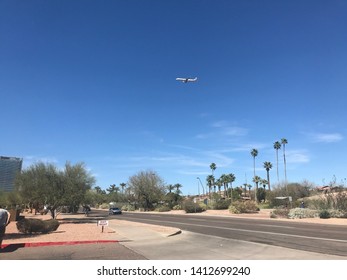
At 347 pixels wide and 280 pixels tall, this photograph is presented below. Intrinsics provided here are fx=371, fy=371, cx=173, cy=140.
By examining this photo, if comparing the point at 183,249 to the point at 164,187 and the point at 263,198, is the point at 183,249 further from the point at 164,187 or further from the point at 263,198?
the point at 263,198

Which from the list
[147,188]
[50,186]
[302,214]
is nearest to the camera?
[50,186]

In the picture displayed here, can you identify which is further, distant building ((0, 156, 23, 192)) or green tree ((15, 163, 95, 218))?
distant building ((0, 156, 23, 192))

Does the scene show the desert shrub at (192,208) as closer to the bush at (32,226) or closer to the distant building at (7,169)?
the distant building at (7,169)

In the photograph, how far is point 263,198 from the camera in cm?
11056

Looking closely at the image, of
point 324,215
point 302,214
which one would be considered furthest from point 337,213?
point 302,214

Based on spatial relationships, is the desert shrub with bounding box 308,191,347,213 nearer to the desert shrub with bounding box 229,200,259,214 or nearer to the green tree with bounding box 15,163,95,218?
the desert shrub with bounding box 229,200,259,214

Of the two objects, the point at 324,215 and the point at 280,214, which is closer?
the point at 324,215

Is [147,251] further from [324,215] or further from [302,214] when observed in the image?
[302,214]

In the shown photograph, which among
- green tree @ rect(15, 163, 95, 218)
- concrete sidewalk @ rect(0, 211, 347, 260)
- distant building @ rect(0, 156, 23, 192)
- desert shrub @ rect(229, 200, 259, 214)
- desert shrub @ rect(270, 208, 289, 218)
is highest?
distant building @ rect(0, 156, 23, 192)

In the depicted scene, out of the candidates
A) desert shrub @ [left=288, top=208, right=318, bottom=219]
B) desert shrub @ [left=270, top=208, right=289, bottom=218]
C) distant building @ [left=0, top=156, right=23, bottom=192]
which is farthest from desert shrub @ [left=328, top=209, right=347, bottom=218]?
distant building @ [left=0, top=156, right=23, bottom=192]

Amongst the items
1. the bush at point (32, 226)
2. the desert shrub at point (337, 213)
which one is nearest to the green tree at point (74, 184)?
the bush at point (32, 226)

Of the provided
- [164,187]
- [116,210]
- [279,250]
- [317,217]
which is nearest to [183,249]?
[279,250]
